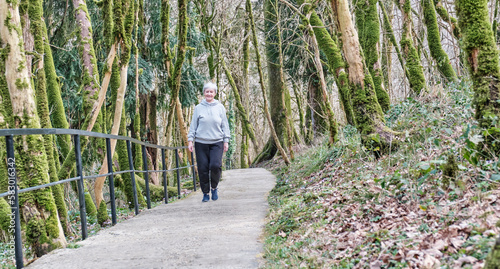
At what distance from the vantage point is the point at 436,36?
1113 cm

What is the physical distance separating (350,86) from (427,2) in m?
5.88

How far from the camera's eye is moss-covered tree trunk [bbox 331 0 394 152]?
6.69 m

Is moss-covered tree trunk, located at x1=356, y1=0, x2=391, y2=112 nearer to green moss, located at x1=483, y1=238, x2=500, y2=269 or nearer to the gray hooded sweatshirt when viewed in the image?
the gray hooded sweatshirt

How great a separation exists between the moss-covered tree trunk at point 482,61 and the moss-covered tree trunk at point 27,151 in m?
4.32

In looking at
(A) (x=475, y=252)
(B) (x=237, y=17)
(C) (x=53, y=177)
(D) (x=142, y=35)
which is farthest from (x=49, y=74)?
(B) (x=237, y=17)

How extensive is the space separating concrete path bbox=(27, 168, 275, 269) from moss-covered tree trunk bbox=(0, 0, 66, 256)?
0.30 metres

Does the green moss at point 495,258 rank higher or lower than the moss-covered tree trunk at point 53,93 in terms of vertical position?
lower

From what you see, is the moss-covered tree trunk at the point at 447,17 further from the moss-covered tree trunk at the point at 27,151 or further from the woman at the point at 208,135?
the moss-covered tree trunk at the point at 27,151

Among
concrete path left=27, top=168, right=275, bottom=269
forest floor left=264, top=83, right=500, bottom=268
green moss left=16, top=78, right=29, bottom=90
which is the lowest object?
concrete path left=27, top=168, right=275, bottom=269

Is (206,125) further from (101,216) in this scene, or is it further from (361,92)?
(101,216)

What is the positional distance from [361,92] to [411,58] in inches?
153

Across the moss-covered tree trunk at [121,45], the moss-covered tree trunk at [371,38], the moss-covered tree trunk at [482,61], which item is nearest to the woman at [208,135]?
the moss-covered tree trunk at [121,45]

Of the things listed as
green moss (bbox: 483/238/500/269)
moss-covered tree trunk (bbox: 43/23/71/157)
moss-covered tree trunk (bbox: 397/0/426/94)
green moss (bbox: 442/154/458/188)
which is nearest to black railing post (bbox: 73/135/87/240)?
green moss (bbox: 442/154/458/188)

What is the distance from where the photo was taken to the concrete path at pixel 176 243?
380 centimetres
